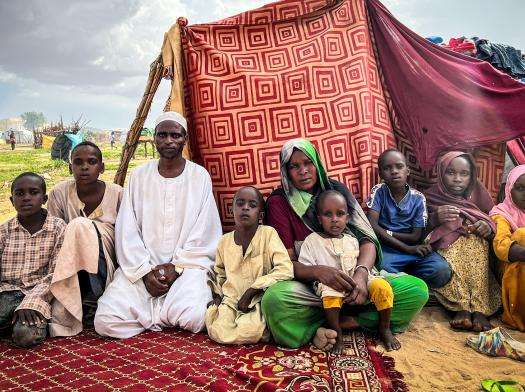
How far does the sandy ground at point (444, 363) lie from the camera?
2416 mm

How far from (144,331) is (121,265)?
0.54 meters

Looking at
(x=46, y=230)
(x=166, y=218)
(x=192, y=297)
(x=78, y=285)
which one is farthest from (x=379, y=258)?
(x=46, y=230)

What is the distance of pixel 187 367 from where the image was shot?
254 cm

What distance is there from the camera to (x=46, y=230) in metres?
3.29

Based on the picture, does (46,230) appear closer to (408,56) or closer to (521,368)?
(521,368)

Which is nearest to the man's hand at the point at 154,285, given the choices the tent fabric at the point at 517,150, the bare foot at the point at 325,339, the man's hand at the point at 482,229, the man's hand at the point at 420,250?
the bare foot at the point at 325,339

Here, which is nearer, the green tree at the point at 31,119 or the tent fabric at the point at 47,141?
the tent fabric at the point at 47,141

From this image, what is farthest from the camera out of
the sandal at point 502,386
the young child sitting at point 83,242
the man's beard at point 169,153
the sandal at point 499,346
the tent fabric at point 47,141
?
the tent fabric at point 47,141

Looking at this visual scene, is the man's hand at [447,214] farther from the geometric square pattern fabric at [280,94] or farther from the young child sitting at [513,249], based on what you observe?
the geometric square pattern fabric at [280,94]

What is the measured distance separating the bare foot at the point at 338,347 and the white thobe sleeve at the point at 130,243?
4.91 feet

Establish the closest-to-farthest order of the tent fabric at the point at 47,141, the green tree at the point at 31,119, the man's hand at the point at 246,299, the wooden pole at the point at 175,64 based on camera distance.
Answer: the man's hand at the point at 246,299, the wooden pole at the point at 175,64, the tent fabric at the point at 47,141, the green tree at the point at 31,119

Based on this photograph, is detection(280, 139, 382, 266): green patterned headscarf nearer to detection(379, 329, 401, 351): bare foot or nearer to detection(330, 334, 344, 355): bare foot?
detection(379, 329, 401, 351): bare foot

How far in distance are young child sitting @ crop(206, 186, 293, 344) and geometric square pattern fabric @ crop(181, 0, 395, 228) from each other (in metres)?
1.29

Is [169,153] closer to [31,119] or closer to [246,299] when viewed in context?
[246,299]
